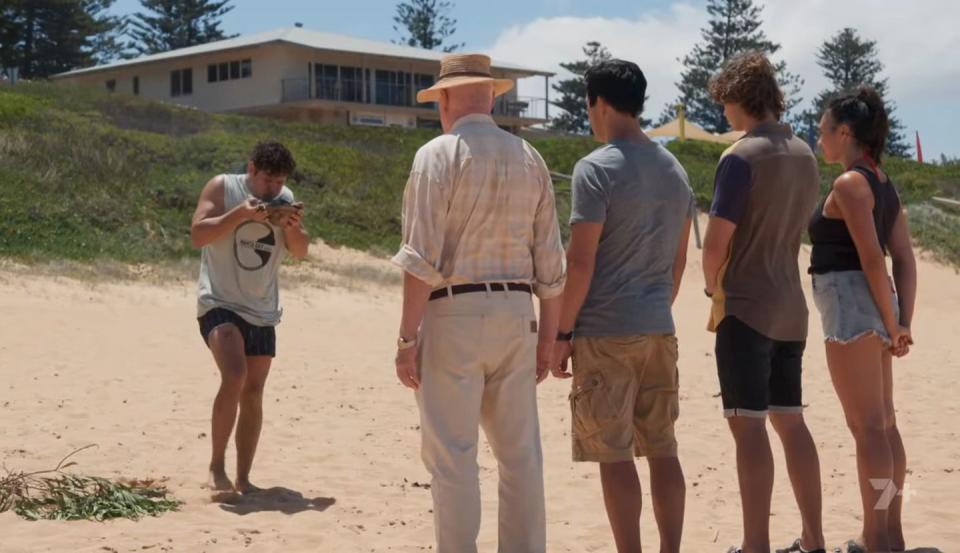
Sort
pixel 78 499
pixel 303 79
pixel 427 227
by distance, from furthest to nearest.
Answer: pixel 303 79, pixel 78 499, pixel 427 227

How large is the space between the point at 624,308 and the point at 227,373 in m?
2.55

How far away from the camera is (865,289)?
4953 millimetres

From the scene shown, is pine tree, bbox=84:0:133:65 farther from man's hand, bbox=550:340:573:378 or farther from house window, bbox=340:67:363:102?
man's hand, bbox=550:340:573:378

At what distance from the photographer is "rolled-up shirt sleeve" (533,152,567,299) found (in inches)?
184

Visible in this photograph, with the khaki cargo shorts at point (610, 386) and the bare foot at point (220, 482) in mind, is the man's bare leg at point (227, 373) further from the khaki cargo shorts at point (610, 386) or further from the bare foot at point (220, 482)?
the khaki cargo shorts at point (610, 386)

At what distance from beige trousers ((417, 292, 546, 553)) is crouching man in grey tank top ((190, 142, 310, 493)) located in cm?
219

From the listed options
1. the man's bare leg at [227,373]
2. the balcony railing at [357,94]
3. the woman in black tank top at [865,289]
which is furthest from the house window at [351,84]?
the woman in black tank top at [865,289]

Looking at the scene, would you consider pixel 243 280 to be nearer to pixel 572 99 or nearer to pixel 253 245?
pixel 253 245

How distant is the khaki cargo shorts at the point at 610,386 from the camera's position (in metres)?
4.55

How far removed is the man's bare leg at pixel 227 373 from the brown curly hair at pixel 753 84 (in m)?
2.78

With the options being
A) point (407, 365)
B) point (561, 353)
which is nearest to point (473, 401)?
point (407, 365)

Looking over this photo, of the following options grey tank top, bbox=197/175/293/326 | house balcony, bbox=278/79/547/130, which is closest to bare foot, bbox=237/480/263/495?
grey tank top, bbox=197/175/293/326

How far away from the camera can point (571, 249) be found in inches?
179

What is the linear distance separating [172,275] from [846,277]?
13.0 metres
